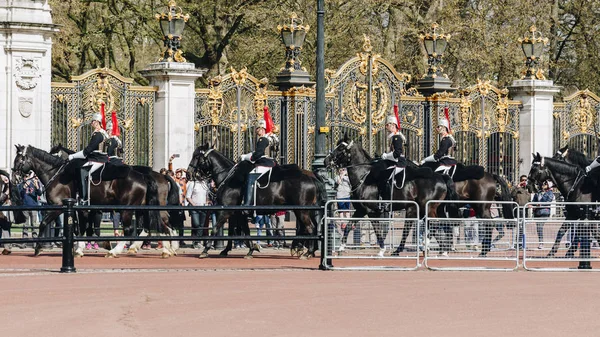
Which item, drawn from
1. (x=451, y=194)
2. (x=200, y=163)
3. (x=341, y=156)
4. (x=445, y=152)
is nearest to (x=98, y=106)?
(x=200, y=163)

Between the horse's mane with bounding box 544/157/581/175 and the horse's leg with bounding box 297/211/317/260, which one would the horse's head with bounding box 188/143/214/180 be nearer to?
the horse's leg with bounding box 297/211/317/260

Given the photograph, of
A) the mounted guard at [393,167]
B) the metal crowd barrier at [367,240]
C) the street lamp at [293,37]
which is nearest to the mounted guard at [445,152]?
the mounted guard at [393,167]

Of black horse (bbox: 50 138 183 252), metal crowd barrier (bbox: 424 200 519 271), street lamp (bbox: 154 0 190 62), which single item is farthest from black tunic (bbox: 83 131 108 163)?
metal crowd barrier (bbox: 424 200 519 271)

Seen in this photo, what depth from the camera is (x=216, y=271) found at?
1862 cm

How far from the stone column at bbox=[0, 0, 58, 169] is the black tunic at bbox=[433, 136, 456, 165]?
7.46 metres

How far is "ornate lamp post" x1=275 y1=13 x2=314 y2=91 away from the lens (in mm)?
27953

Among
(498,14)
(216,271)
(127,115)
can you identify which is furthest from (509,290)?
(498,14)

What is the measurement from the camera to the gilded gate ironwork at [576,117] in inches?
1296

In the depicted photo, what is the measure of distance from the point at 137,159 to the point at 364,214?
7647mm

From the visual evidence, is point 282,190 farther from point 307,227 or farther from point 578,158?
point 578,158

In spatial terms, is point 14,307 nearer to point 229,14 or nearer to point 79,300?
point 79,300

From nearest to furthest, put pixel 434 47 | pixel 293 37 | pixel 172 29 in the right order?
1. pixel 172 29
2. pixel 293 37
3. pixel 434 47

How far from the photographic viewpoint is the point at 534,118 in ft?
105

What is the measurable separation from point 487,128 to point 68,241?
15816 millimetres
